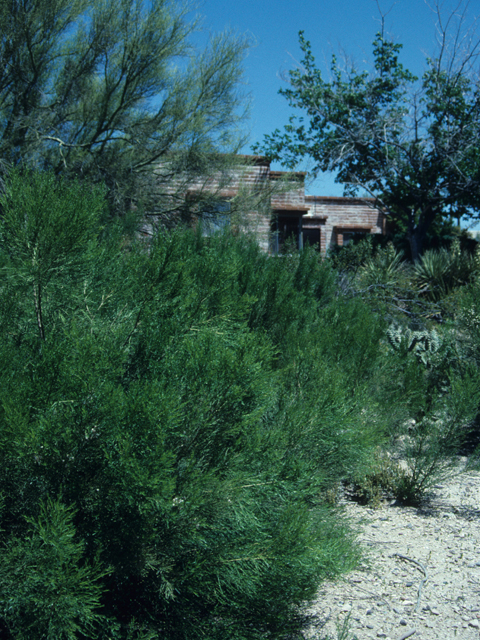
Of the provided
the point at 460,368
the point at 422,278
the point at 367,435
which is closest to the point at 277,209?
the point at 422,278

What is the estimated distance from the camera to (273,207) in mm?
19109

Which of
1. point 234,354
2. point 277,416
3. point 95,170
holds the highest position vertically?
point 95,170

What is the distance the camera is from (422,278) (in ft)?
47.1

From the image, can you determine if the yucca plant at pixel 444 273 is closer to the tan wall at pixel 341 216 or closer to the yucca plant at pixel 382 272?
the yucca plant at pixel 382 272

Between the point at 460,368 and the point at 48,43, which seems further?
the point at 48,43

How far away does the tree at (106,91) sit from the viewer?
1056cm

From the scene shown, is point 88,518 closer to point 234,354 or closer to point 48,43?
point 234,354

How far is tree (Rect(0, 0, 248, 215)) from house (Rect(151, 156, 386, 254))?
919 millimetres

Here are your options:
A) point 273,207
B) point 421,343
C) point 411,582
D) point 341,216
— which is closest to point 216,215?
point 421,343

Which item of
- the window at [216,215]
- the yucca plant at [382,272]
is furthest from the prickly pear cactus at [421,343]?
the window at [216,215]

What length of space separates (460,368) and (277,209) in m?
18.5

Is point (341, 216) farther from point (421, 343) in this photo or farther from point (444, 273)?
point (421, 343)

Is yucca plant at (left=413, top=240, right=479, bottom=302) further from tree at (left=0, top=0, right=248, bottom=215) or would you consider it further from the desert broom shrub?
the desert broom shrub

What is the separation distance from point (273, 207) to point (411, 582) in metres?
16.7
